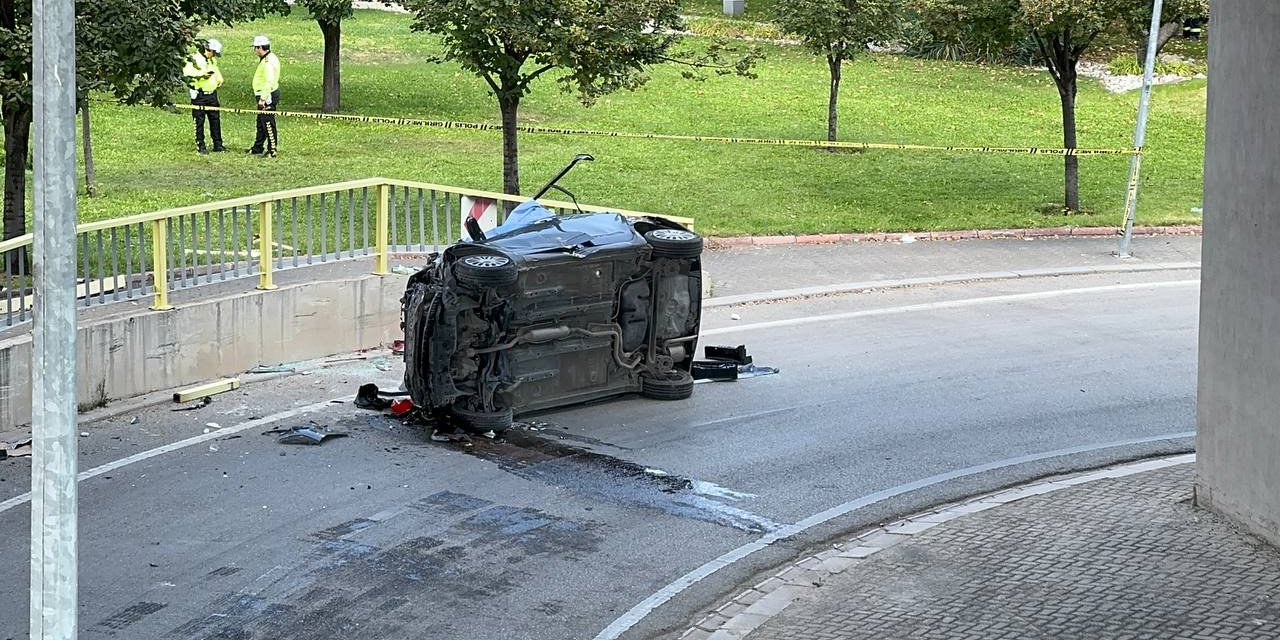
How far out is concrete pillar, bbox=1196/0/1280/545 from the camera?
9156mm

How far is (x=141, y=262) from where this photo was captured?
12.3 metres

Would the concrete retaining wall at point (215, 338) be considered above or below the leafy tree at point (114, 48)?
below

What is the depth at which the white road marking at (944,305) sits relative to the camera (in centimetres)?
1541

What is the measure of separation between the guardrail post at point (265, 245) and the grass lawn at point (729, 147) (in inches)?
260

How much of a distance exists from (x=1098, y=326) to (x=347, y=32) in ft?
88.0

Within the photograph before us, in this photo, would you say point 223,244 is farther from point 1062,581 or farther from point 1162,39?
point 1162,39

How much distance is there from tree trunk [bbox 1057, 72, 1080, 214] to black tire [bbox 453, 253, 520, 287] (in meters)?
13.6

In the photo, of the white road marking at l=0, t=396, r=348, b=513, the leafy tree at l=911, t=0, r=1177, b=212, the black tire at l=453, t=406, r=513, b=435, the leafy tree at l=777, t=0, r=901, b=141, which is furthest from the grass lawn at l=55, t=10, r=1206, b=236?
the black tire at l=453, t=406, r=513, b=435

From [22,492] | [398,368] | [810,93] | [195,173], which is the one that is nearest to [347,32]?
[810,93]

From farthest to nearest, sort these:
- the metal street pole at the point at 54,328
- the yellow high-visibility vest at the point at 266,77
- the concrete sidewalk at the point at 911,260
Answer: the yellow high-visibility vest at the point at 266,77, the concrete sidewalk at the point at 911,260, the metal street pole at the point at 54,328

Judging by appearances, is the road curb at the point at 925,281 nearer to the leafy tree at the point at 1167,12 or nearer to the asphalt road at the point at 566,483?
the asphalt road at the point at 566,483

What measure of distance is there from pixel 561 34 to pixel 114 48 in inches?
218

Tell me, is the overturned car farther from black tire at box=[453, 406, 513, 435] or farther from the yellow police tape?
the yellow police tape

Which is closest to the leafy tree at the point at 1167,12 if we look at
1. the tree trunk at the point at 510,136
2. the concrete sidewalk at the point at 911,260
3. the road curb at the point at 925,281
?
the concrete sidewalk at the point at 911,260
